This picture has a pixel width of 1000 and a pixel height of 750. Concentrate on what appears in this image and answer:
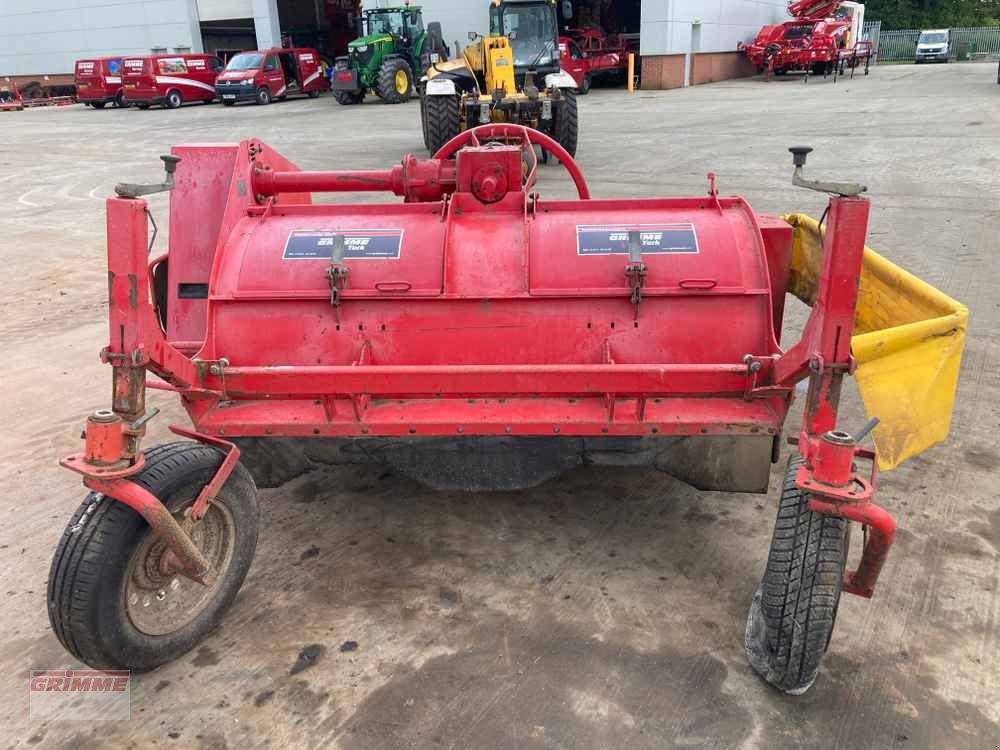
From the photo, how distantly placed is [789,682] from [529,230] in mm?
1941

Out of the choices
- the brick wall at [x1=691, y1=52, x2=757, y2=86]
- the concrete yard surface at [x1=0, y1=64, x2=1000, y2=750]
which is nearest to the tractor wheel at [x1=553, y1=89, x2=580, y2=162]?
the concrete yard surface at [x1=0, y1=64, x2=1000, y2=750]

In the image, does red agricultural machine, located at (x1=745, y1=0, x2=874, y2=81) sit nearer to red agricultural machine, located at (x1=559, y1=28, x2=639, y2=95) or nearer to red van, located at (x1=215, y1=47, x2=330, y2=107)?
red agricultural machine, located at (x1=559, y1=28, x2=639, y2=95)

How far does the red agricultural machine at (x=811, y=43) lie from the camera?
26.5 m

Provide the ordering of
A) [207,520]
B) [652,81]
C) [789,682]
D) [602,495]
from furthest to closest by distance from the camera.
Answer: [652,81] → [602,495] → [207,520] → [789,682]

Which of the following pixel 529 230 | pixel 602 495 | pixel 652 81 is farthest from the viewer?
pixel 652 81

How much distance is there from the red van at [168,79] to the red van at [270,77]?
118 centimetres

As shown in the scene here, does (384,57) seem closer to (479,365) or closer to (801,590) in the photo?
(479,365)

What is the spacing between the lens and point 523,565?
3.09 metres

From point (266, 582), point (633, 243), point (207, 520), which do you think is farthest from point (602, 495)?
point (207, 520)

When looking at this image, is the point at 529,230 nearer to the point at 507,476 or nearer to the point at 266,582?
the point at 507,476

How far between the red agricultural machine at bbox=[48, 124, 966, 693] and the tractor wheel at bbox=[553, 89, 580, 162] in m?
8.83

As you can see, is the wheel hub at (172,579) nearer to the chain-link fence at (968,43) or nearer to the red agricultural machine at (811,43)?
the red agricultural machine at (811,43)

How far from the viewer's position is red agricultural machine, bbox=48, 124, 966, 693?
2.32 metres
